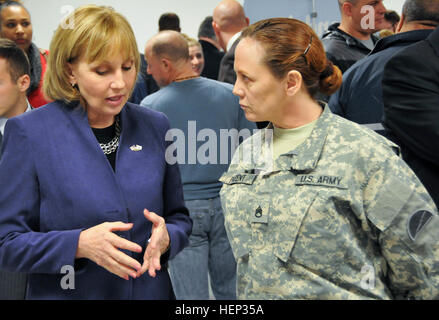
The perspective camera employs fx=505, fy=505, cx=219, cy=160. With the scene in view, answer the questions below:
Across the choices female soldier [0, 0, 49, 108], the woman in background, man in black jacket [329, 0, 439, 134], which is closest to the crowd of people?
man in black jacket [329, 0, 439, 134]

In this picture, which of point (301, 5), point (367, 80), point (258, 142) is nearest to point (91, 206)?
point (258, 142)

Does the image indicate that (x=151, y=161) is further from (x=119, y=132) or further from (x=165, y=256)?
(x=165, y=256)

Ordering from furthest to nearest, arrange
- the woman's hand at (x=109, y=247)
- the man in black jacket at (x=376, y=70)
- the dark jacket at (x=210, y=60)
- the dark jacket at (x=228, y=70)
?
the dark jacket at (x=210, y=60)
the dark jacket at (x=228, y=70)
the man in black jacket at (x=376, y=70)
the woman's hand at (x=109, y=247)

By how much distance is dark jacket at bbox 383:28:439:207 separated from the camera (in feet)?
5.23

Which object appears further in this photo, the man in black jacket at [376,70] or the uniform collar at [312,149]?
the man in black jacket at [376,70]

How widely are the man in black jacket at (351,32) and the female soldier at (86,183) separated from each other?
4.89ft

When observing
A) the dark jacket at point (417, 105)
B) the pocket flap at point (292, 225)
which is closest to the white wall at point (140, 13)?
the dark jacket at point (417, 105)

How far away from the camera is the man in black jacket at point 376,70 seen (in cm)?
197

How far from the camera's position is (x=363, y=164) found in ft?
4.14

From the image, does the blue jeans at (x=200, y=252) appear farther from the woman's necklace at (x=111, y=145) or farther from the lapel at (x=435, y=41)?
the lapel at (x=435, y=41)

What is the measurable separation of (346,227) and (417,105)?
1.92 ft

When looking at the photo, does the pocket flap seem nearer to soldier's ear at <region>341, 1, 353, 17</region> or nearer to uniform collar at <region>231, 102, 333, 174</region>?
uniform collar at <region>231, 102, 333, 174</region>

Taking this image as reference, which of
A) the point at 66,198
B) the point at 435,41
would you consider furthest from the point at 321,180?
the point at 435,41
